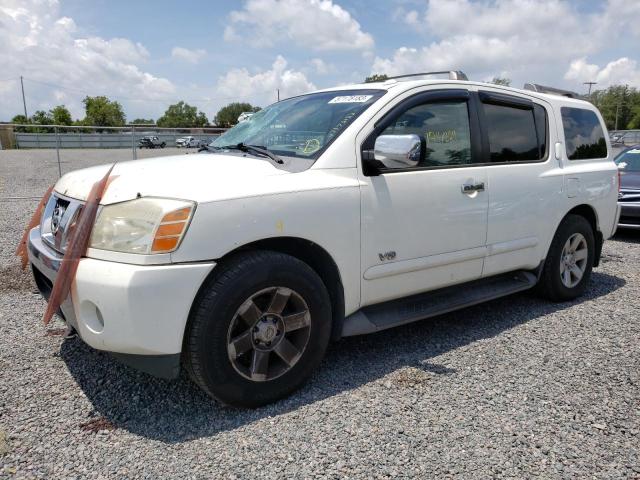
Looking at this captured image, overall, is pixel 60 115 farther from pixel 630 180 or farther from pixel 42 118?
pixel 630 180

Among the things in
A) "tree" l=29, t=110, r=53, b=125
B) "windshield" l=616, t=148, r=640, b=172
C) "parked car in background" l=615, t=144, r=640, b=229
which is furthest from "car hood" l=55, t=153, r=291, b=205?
"tree" l=29, t=110, r=53, b=125

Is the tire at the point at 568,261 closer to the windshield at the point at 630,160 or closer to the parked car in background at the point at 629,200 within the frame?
the parked car in background at the point at 629,200

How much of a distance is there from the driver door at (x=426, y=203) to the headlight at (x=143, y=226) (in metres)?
1.12

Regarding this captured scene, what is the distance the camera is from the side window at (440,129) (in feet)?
11.2

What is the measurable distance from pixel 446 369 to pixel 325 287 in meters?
1.02

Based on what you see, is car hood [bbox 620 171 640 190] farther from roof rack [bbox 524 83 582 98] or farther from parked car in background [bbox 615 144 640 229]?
roof rack [bbox 524 83 582 98]

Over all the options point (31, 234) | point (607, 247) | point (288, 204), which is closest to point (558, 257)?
point (288, 204)

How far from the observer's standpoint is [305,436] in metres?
2.56

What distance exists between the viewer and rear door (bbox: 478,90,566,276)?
3.84 meters

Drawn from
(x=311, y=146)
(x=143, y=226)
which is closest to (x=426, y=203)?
(x=311, y=146)

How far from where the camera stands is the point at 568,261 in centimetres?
472

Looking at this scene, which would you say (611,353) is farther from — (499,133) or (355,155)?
(355,155)

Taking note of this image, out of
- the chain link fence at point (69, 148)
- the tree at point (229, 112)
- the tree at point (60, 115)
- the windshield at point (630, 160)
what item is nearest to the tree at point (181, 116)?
the tree at point (229, 112)

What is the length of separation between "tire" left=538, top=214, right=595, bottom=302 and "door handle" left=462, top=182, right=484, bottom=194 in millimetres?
1255
